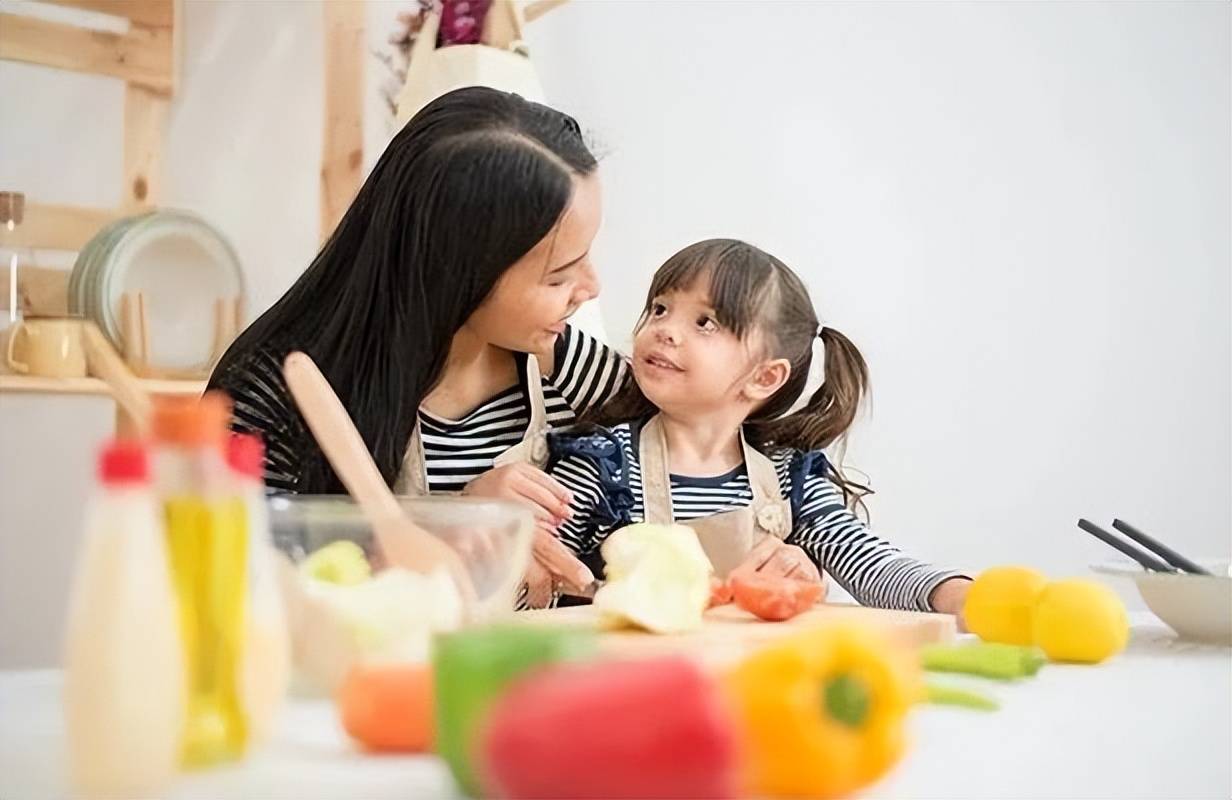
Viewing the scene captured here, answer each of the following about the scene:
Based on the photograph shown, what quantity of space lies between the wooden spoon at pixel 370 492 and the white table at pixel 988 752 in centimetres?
8

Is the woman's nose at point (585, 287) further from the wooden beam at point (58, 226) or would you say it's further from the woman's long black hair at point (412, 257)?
the wooden beam at point (58, 226)

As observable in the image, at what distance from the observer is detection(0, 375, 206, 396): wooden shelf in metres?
1.89

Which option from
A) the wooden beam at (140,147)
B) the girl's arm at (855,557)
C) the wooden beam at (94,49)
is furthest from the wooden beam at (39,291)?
the girl's arm at (855,557)

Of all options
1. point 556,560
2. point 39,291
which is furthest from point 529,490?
point 39,291

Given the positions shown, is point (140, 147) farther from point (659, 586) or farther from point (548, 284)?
point (659, 586)

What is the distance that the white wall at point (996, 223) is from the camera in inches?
87.7

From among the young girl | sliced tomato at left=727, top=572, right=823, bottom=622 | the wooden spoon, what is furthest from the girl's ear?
the wooden spoon

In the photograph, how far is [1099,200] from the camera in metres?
2.30

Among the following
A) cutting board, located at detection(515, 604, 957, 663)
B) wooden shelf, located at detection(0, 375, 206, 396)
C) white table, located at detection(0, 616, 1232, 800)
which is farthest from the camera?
wooden shelf, located at detection(0, 375, 206, 396)

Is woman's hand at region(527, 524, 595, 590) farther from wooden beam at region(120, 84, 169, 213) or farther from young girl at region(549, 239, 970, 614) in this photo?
wooden beam at region(120, 84, 169, 213)

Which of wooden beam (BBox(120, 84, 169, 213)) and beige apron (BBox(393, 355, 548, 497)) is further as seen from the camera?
wooden beam (BBox(120, 84, 169, 213))

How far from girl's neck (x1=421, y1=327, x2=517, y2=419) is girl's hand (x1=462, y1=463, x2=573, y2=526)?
0.12 meters

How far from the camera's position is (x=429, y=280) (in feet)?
3.61

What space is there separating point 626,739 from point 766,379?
103 centimetres
